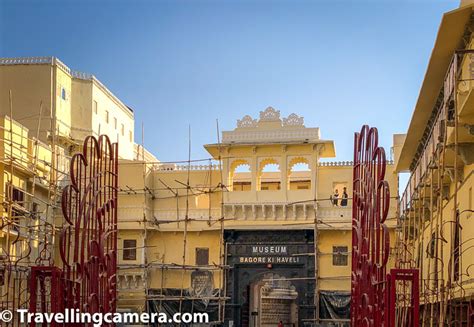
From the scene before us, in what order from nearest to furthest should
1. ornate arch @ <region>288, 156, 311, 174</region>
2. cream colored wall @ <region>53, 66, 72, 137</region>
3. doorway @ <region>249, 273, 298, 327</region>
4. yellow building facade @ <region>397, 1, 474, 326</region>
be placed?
yellow building facade @ <region>397, 1, 474, 326</region>
ornate arch @ <region>288, 156, 311, 174</region>
cream colored wall @ <region>53, 66, 72, 137</region>
doorway @ <region>249, 273, 298, 327</region>

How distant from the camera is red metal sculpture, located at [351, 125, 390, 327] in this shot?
9.68 meters

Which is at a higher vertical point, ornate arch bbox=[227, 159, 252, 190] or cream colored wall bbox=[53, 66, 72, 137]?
cream colored wall bbox=[53, 66, 72, 137]

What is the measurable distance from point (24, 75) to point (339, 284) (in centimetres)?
1483

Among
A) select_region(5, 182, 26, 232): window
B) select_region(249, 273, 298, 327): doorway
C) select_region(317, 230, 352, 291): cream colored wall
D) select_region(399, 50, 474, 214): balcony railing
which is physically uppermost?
select_region(399, 50, 474, 214): balcony railing

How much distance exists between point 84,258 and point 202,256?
17.4 metres

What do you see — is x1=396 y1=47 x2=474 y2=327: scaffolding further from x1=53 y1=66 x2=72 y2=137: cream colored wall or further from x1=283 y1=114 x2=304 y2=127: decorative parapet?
x1=53 y1=66 x2=72 y2=137: cream colored wall

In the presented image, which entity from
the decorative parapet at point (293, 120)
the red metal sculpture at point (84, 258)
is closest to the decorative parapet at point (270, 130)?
the decorative parapet at point (293, 120)

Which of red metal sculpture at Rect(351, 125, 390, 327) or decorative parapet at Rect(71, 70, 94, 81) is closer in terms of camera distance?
red metal sculpture at Rect(351, 125, 390, 327)

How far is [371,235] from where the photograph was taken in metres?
10.7

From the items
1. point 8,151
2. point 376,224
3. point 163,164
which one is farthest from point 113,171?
point 163,164

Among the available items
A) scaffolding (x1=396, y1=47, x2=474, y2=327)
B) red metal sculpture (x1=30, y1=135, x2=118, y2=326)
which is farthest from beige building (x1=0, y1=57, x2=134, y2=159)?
red metal sculpture (x1=30, y1=135, x2=118, y2=326)

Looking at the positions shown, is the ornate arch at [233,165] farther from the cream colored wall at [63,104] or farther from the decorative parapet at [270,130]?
the cream colored wall at [63,104]

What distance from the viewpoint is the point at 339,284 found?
28016mm

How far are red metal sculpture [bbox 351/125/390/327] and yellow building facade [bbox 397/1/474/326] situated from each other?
1.19 metres
